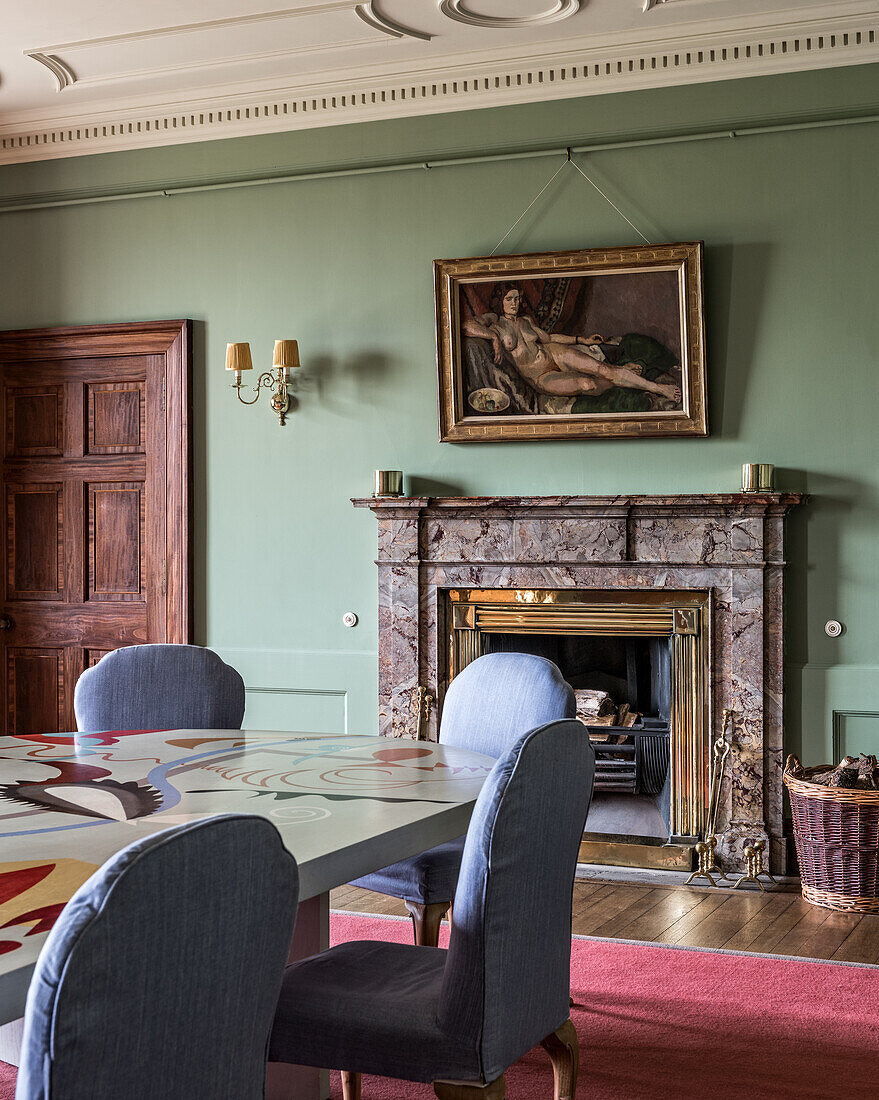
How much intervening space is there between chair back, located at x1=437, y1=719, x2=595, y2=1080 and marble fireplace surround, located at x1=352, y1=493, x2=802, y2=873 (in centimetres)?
249

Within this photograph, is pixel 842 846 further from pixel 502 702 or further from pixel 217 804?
pixel 217 804

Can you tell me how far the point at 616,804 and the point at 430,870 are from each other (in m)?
2.04

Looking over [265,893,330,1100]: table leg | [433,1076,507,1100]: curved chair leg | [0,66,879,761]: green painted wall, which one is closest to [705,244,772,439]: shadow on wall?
[0,66,879,761]: green painted wall

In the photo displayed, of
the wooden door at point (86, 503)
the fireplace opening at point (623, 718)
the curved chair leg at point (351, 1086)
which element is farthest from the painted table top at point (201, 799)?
the wooden door at point (86, 503)

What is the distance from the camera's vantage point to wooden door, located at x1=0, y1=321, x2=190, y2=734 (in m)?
4.98

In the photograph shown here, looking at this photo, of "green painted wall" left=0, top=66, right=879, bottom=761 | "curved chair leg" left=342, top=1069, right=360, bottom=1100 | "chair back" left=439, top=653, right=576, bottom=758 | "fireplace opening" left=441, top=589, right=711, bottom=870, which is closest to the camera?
"curved chair leg" left=342, top=1069, right=360, bottom=1100

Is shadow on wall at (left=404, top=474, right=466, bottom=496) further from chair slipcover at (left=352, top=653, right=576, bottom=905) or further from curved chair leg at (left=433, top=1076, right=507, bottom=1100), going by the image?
curved chair leg at (left=433, top=1076, right=507, bottom=1100)

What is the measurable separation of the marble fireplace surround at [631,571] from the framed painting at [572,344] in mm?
316

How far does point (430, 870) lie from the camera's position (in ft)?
8.54

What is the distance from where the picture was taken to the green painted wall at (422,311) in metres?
4.17

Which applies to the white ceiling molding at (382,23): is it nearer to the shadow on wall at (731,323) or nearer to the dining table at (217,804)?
the shadow on wall at (731,323)

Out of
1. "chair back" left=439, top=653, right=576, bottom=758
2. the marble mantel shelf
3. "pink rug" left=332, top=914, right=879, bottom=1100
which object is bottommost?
"pink rug" left=332, top=914, right=879, bottom=1100

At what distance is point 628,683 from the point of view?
4578 millimetres

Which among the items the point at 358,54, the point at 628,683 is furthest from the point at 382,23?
the point at 628,683
